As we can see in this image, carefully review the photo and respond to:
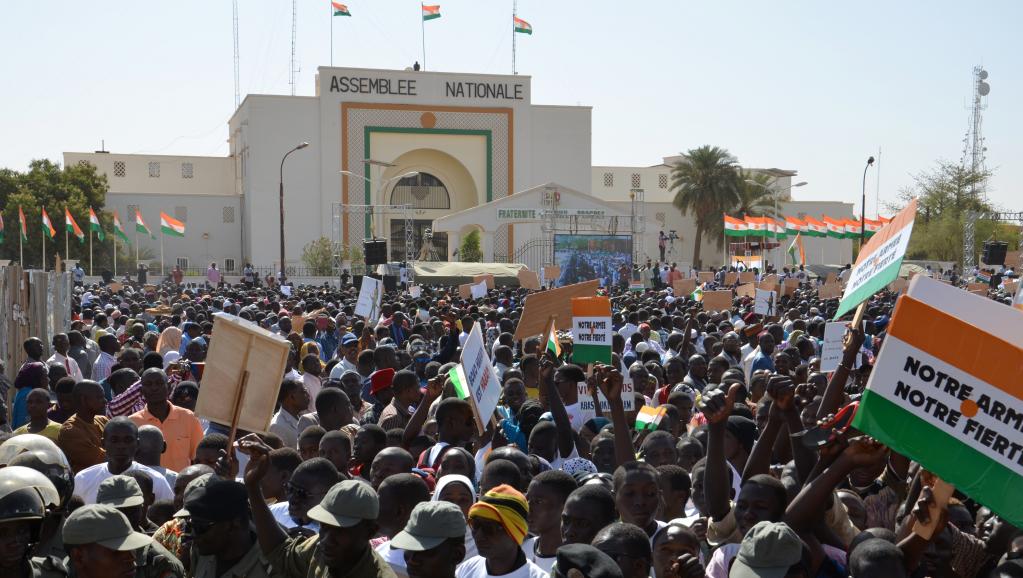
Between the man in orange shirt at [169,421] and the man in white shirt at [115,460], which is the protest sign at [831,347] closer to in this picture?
the man in orange shirt at [169,421]

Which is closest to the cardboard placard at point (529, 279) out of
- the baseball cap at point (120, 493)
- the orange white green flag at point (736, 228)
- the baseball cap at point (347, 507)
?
the orange white green flag at point (736, 228)

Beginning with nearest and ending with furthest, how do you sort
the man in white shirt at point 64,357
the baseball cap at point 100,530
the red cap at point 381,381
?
1. the baseball cap at point 100,530
2. the red cap at point 381,381
3. the man in white shirt at point 64,357

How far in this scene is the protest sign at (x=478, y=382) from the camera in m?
6.98

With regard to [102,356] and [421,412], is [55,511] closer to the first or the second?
[421,412]

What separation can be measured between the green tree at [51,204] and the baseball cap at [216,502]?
53947 mm

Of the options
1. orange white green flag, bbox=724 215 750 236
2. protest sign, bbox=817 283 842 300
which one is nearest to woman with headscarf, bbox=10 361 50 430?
protest sign, bbox=817 283 842 300

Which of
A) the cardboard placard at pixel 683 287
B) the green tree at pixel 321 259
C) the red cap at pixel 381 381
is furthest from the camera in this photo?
the green tree at pixel 321 259

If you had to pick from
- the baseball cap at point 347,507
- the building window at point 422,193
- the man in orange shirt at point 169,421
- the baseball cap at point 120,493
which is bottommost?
the man in orange shirt at point 169,421

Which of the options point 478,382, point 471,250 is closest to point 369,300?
point 478,382

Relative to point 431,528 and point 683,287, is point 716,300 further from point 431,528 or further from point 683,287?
point 431,528

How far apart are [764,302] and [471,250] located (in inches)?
1470

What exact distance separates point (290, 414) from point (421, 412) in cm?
136

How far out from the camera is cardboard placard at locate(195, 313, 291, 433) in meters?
5.41

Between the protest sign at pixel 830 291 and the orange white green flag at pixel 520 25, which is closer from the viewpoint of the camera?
the protest sign at pixel 830 291
